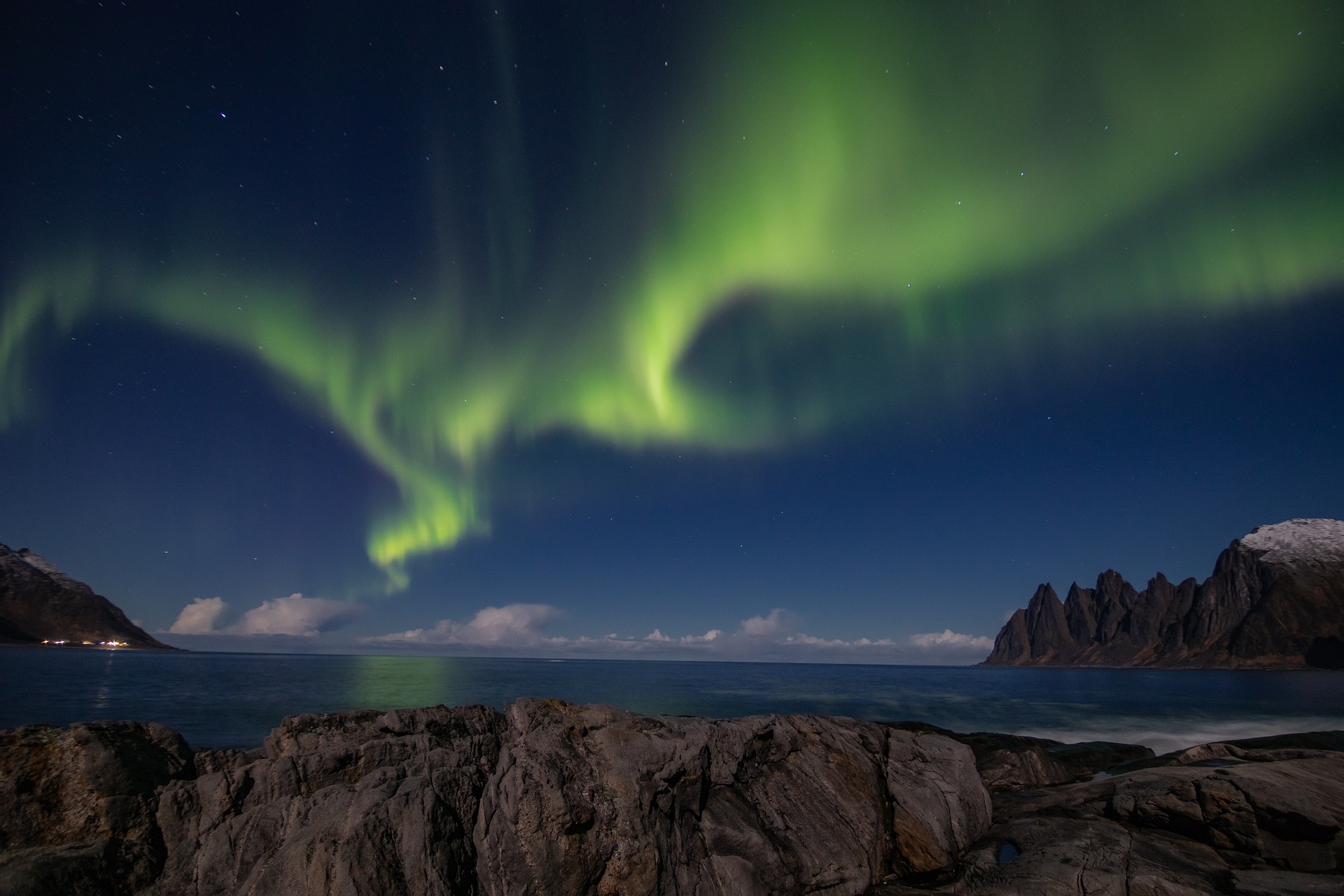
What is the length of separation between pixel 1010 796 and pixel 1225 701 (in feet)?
A: 309

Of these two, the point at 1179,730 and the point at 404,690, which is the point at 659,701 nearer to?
the point at 404,690

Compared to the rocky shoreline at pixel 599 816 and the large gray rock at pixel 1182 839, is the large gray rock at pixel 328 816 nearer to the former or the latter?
the rocky shoreline at pixel 599 816

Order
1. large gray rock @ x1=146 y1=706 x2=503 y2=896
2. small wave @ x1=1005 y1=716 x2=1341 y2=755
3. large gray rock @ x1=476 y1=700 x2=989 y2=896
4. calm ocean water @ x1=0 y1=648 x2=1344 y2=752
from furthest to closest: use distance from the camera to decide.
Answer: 1. calm ocean water @ x1=0 y1=648 x2=1344 y2=752
2. small wave @ x1=1005 y1=716 x2=1341 y2=755
3. large gray rock @ x1=476 y1=700 x2=989 y2=896
4. large gray rock @ x1=146 y1=706 x2=503 y2=896

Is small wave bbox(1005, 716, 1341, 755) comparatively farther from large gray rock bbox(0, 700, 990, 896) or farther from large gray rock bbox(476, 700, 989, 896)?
large gray rock bbox(0, 700, 990, 896)

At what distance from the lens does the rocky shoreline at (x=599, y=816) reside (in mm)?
10891

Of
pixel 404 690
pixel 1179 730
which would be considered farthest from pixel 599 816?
pixel 404 690

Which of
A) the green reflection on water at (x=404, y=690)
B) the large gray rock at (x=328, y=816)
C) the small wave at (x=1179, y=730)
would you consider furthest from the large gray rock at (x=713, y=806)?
the small wave at (x=1179, y=730)

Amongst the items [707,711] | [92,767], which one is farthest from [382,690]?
[92,767]

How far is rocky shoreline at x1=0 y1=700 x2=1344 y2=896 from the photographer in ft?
35.7

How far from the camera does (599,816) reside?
457 inches

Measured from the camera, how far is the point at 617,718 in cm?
1439

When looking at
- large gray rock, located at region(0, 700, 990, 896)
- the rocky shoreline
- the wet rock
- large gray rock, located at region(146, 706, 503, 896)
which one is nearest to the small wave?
the rocky shoreline

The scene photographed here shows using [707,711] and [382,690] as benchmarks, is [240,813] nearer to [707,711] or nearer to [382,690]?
[707,711]

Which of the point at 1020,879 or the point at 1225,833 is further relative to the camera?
the point at 1225,833
